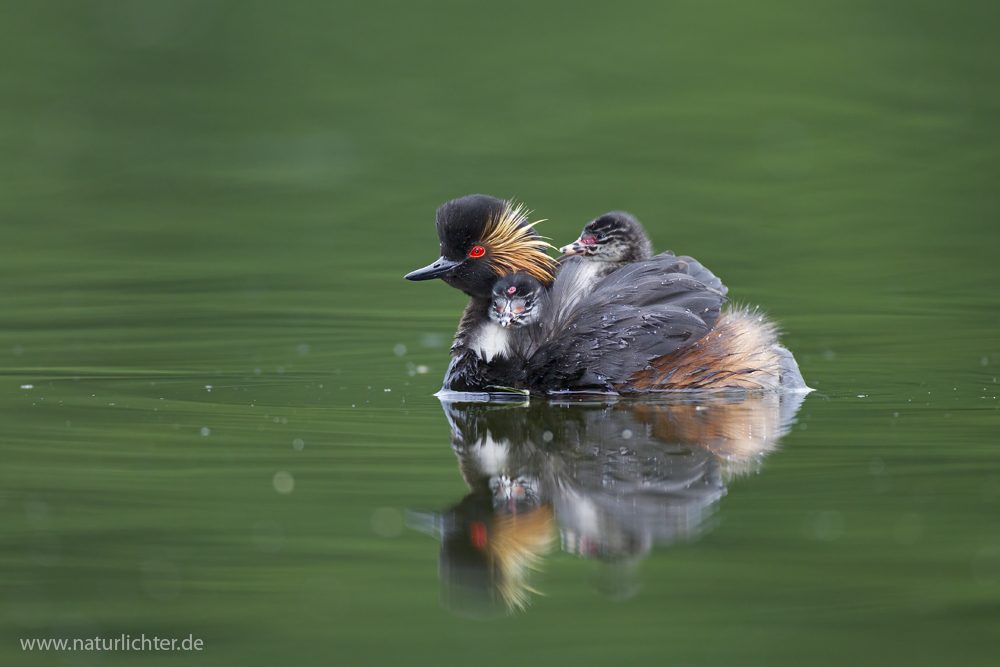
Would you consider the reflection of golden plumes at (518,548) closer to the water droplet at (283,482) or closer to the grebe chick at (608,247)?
the water droplet at (283,482)

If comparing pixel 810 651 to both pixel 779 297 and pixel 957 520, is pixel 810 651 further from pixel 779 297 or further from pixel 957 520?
pixel 779 297

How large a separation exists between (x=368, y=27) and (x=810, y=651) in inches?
684

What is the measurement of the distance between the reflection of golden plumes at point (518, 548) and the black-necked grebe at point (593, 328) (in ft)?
6.43

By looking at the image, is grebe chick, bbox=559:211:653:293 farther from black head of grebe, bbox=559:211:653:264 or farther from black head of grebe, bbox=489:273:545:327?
black head of grebe, bbox=489:273:545:327

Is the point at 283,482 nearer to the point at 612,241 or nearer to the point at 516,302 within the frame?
the point at 516,302

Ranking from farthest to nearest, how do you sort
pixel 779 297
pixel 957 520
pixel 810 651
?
1. pixel 779 297
2. pixel 957 520
3. pixel 810 651

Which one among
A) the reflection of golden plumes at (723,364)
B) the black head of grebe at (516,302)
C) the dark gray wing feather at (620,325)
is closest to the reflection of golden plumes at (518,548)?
the dark gray wing feather at (620,325)

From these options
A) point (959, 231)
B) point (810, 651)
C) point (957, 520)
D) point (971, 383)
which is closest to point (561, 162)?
point (959, 231)

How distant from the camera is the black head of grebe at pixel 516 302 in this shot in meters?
6.80

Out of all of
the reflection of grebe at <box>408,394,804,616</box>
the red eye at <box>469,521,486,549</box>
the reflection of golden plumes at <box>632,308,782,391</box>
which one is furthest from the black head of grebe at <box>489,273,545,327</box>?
the red eye at <box>469,521,486,549</box>

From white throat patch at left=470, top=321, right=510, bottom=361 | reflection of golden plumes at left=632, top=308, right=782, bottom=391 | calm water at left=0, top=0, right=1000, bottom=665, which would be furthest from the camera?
white throat patch at left=470, top=321, right=510, bottom=361

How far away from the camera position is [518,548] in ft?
13.9

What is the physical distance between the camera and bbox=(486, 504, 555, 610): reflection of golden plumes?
394 centimetres

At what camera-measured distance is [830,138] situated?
14.9 metres
